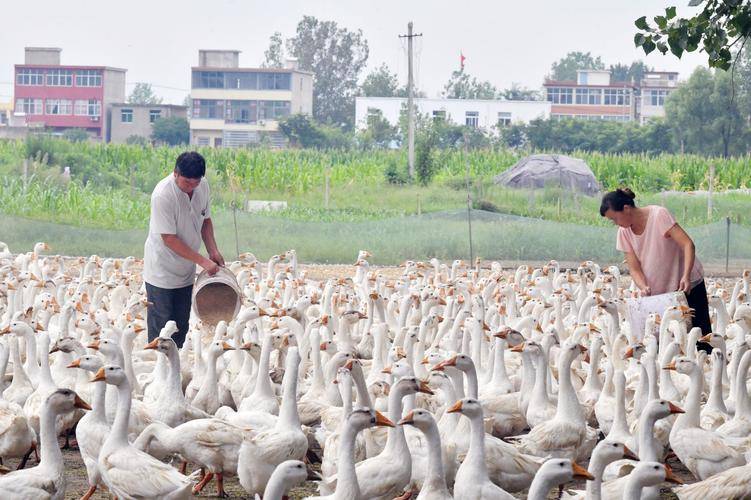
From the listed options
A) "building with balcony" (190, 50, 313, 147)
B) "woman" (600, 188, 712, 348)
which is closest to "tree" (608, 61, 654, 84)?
"building with balcony" (190, 50, 313, 147)

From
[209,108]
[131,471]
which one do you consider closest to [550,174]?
[131,471]

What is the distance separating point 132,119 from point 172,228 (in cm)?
5756

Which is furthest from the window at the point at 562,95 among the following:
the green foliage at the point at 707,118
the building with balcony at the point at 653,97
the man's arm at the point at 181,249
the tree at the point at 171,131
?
the man's arm at the point at 181,249

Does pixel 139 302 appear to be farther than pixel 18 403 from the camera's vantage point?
Yes

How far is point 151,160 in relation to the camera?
112 ft

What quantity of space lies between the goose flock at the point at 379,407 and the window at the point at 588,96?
6039 centimetres

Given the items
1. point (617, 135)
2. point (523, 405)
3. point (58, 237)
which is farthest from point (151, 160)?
point (523, 405)

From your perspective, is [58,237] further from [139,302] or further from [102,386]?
[102,386]

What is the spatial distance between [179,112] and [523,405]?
6197 centimetres

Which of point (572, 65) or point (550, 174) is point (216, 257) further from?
point (572, 65)

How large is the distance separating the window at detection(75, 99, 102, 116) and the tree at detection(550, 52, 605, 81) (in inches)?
1704

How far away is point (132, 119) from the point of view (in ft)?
215

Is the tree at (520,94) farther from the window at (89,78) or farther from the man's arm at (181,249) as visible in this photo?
the man's arm at (181,249)

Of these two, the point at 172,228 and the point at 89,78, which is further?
the point at 89,78
